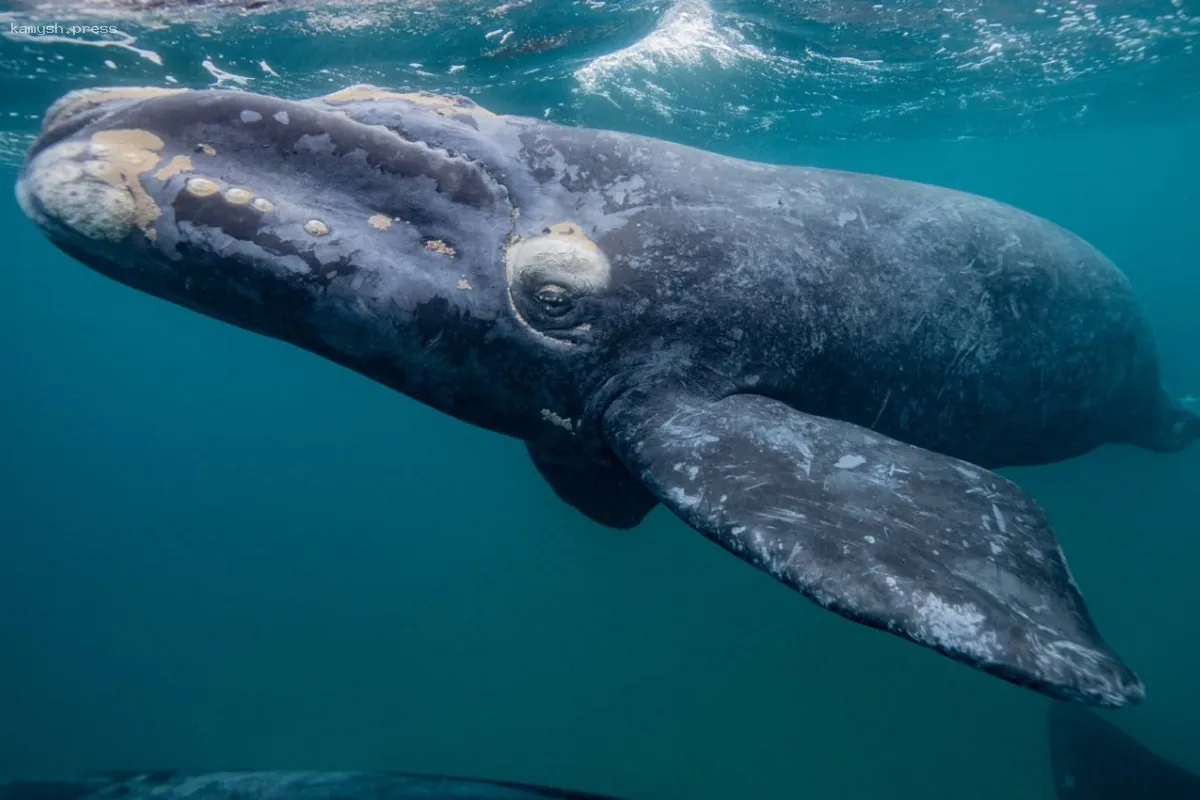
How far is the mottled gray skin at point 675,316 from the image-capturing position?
10.1ft

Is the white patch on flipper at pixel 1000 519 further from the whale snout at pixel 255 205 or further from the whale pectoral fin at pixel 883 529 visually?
the whale snout at pixel 255 205

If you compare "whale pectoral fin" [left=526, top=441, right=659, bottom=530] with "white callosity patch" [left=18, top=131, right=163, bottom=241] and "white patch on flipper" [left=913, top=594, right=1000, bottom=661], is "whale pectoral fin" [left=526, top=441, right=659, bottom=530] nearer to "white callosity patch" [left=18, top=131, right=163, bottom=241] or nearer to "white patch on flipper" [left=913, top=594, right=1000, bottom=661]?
"white patch on flipper" [left=913, top=594, right=1000, bottom=661]

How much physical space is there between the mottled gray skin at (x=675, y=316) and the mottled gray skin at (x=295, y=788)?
2431 mm

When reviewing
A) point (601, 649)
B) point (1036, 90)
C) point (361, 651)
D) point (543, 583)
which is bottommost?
point (361, 651)

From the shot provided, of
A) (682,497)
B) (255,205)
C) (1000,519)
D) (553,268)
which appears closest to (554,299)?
(553,268)

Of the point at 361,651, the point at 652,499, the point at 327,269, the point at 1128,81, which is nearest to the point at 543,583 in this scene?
the point at 361,651

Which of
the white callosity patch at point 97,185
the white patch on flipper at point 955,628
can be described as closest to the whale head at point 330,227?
the white callosity patch at point 97,185

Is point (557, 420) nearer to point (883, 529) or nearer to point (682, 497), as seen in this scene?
point (682, 497)

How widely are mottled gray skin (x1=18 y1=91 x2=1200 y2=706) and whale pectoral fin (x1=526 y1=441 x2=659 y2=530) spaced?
26 mm

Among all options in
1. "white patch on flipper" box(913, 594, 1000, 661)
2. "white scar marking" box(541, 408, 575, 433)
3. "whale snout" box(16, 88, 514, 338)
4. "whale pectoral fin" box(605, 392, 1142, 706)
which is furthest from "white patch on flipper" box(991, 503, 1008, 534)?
"whale snout" box(16, 88, 514, 338)

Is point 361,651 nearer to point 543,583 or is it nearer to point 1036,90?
point 543,583

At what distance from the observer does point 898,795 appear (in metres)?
15.3

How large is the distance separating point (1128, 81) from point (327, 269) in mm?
36907

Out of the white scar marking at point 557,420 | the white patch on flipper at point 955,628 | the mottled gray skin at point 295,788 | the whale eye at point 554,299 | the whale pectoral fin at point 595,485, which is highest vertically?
the whale eye at point 554,299
